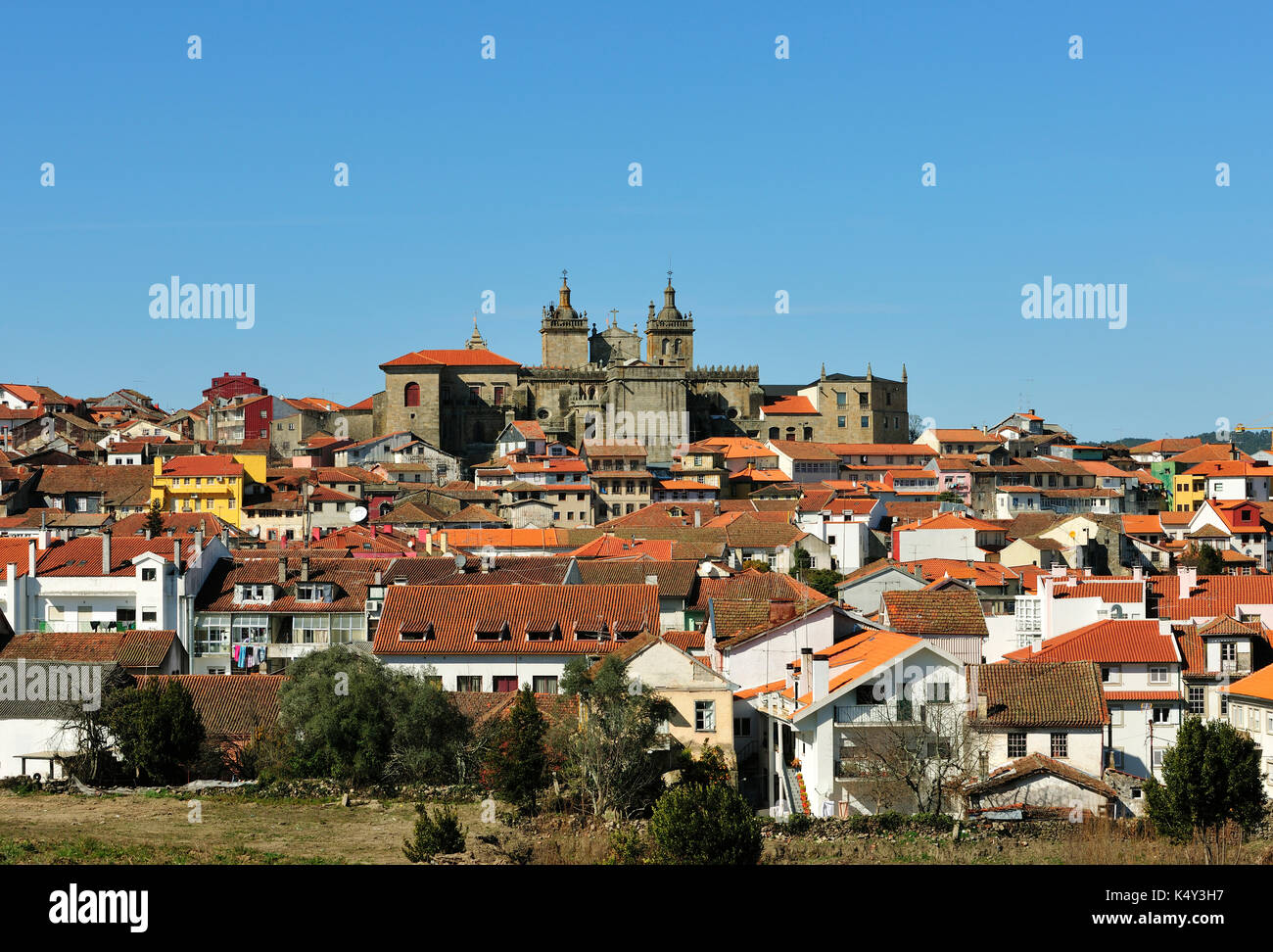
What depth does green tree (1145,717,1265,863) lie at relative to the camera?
22.9m

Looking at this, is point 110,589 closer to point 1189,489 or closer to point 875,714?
point 875,714

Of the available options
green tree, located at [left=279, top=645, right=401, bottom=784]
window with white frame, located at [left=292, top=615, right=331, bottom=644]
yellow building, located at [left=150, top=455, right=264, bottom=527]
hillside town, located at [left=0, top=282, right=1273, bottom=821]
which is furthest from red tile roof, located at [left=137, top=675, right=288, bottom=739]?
yellow building, located at [left=150, top=455, right=264, bottom=527]

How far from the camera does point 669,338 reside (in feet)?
386

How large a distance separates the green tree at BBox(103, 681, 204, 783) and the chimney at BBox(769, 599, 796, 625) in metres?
12.0

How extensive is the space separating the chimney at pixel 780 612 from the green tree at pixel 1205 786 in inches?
366

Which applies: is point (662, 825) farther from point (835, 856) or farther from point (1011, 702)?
point (1011, 702)

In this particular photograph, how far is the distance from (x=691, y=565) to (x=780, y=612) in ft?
43.9

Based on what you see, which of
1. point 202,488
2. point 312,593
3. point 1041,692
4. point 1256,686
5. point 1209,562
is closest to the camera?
point 1041,692

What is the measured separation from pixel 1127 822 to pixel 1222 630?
8879 millimetres

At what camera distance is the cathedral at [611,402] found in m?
103

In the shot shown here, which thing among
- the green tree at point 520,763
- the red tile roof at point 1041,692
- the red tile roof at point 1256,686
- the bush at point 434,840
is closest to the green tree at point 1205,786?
the red tile roof at point 1041,692

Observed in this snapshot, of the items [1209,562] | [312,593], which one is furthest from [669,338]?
[312,593]
